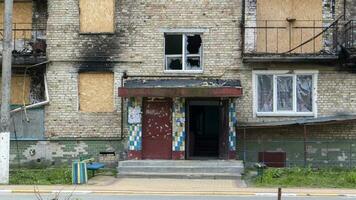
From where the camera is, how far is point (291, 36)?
22.9 m

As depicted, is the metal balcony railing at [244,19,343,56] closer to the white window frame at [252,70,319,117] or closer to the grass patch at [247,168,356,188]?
the white window frame at [252,70,319,117]

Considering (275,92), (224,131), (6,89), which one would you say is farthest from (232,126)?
(6,89)

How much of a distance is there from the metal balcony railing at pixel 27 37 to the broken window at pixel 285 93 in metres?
8.63

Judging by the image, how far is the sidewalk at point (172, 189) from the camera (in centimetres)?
1627

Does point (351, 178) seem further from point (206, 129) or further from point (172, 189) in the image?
point (206, 129)

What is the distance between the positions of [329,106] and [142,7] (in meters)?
8.14

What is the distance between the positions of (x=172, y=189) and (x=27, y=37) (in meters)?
10.0

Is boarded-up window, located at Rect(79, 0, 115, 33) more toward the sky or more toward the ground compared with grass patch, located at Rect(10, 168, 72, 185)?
more toward the sky

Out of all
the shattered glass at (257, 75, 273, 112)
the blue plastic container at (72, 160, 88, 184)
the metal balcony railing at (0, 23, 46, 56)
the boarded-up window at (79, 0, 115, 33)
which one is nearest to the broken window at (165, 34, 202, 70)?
the boarded-up window at (79, 0, 115, 33)

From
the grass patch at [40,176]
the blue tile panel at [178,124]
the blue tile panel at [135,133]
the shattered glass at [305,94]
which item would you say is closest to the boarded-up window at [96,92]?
the blue tile panel at [135,133]

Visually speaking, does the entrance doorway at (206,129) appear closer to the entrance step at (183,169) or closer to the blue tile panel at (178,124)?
the blue tile panel at (178,124)

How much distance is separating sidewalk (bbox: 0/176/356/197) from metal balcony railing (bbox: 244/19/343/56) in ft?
19.5

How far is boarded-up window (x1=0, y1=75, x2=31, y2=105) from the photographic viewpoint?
77.2 ft

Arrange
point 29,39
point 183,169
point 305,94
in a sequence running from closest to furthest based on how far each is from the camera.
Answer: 1. point 183,169
2. point 305,94
3. point 29,39
